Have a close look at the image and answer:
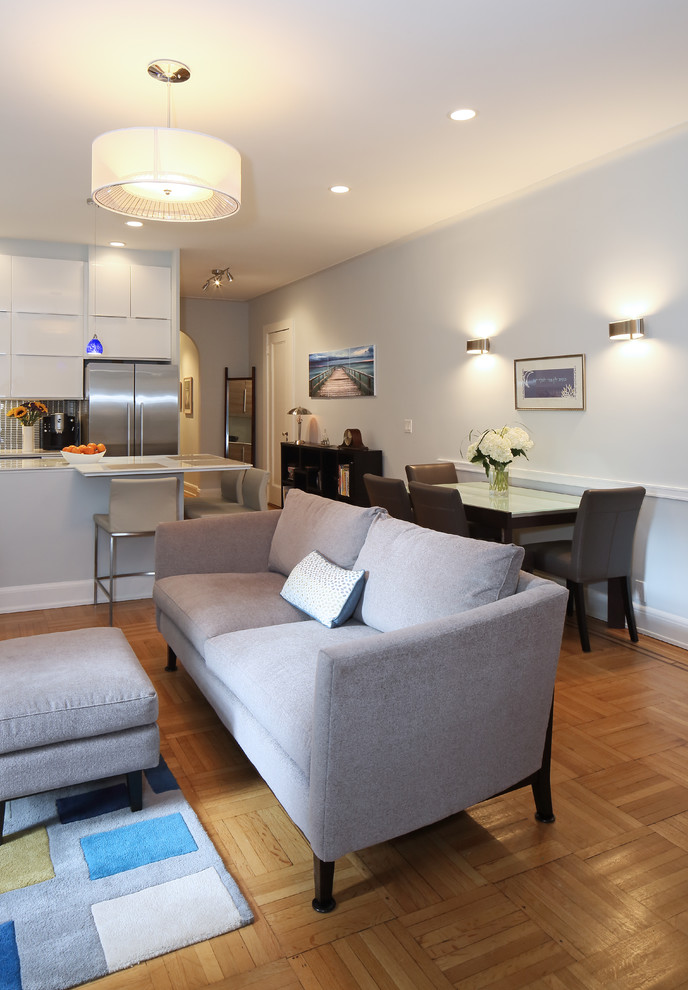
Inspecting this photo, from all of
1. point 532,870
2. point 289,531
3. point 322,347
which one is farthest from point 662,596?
→ point 322,347

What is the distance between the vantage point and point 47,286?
6340 mm

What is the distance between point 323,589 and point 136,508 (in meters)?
1.88

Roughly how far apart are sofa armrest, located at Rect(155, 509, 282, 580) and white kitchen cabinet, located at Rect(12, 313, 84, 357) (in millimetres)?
3753

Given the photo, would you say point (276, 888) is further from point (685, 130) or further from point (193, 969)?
point (685, 130)

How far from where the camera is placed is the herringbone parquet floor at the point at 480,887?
157 cm

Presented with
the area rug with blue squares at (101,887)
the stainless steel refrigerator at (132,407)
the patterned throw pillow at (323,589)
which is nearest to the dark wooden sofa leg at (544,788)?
the patterned throw pillow at (323,589)

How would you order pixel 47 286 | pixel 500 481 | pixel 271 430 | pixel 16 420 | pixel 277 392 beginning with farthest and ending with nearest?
pixel 271 430 < pixel 277 392 < pixel 16 420 < pixel 47 286 < pixel 500 481

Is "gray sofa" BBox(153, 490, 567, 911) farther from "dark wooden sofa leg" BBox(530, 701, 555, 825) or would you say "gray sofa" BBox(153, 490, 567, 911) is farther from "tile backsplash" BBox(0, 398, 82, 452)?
"tile backsplash" BBox(0, 398, 82, 452)

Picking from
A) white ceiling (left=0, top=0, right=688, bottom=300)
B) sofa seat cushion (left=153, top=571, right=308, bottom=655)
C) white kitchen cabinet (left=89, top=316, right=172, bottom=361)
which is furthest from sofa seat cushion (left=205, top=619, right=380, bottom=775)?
white kitchen cabinet (left=89, top=316, right=172, bottom=361)

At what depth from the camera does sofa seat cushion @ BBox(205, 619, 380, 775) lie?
6.12 feet

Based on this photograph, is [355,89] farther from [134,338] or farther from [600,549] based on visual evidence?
[134,338]

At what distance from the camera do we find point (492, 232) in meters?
4.98

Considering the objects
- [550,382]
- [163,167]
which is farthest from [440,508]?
[163,167]

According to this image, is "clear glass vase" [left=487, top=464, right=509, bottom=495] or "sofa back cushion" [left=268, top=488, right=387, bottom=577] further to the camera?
"clear glass vase" [left=487, top=464, right=509, bottom=495]
